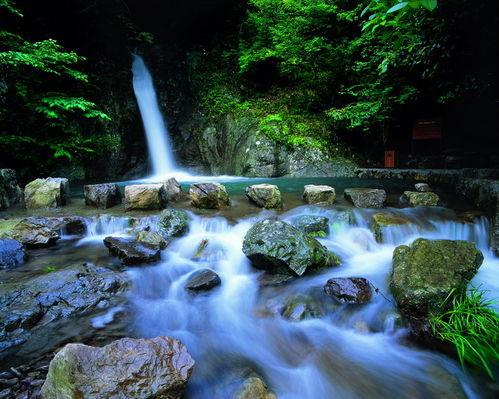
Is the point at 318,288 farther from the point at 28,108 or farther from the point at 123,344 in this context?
the point at 28,108

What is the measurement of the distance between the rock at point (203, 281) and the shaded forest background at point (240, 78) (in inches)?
247

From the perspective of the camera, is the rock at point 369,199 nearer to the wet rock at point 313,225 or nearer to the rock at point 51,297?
the wet rock at point 313,225

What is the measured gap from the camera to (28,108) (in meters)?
8.95

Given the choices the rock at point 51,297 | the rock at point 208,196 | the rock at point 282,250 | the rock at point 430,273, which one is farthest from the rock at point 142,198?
the rock at point 430,273

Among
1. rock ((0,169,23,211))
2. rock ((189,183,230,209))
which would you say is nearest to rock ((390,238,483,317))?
rock ((189,183,230,209))

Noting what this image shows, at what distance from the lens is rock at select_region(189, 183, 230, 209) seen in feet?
21.3

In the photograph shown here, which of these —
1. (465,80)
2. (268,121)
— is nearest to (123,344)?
(465,80)

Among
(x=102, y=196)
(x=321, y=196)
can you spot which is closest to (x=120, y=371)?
(x=102, y=196)

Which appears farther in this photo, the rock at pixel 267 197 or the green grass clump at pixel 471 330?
the rock at pixel 267 197

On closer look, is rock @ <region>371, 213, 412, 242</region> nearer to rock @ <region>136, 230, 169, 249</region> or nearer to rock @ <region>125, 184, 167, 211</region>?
rock @ <region>136, 230, 169, 249</region>

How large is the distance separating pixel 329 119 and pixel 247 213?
28.3ft

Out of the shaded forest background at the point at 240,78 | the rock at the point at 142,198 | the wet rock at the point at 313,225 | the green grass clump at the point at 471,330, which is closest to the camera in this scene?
the green grass clump at the point at 471,330

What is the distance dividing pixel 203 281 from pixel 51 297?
1.78 metres

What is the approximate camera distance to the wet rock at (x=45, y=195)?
21.7 feet
